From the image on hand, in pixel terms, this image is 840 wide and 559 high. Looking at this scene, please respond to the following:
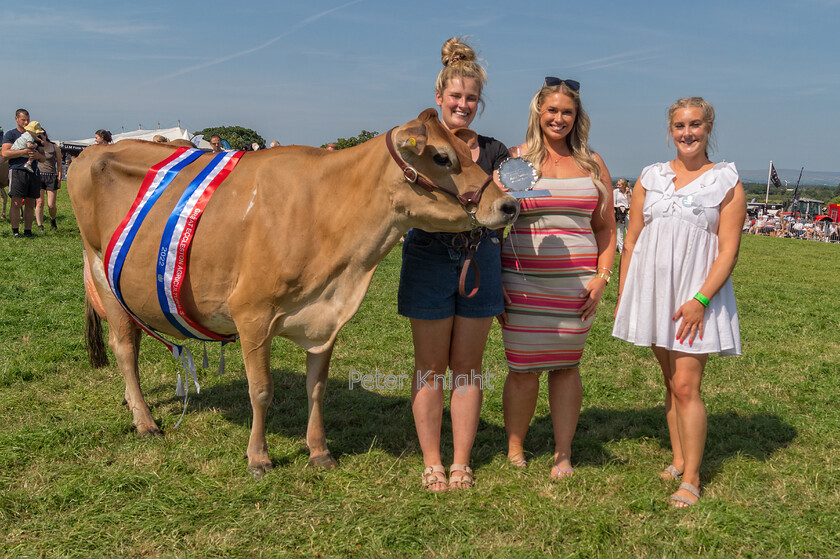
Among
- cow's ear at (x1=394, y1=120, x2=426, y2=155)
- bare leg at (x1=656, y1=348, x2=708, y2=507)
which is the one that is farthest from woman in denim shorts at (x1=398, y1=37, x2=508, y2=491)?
bare leg at (x1=656, y1=348, x2=708, y2=507)

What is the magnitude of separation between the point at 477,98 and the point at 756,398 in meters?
4.17

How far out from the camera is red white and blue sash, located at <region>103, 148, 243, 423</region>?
4.32 m

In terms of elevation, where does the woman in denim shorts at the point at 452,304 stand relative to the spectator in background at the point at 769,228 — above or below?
above

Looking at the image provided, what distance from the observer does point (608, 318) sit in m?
9.59

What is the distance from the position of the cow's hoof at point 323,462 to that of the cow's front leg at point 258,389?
0.28 metres

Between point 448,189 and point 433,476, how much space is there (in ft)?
6.00

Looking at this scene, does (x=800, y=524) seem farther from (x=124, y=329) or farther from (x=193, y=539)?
(x=124, y=329)

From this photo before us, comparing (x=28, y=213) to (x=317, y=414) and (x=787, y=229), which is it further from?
(x=787, y=229)

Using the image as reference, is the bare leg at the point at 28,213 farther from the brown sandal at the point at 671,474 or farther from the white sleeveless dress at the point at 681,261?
the brown sandal at the point at 671,474

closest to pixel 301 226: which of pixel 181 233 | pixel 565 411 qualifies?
pixel 181 233

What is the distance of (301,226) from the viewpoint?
4.02 m

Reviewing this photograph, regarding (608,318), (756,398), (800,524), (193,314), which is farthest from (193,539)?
(608,318)

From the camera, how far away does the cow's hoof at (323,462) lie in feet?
14.9

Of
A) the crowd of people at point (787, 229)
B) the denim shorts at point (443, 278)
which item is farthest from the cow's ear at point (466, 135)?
→ the crowd of people at point (787, 229)
